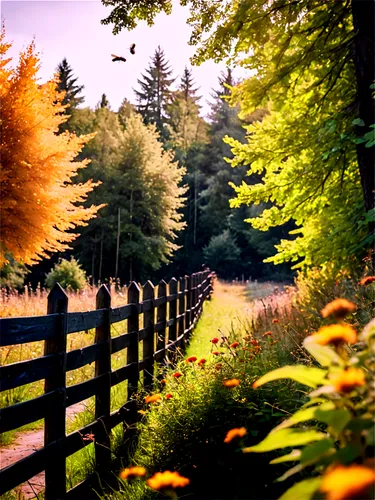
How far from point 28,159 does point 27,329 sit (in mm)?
9140

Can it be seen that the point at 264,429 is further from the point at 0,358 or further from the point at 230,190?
the point at 230,190

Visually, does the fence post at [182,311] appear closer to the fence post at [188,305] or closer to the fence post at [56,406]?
the fence post at [188,305]

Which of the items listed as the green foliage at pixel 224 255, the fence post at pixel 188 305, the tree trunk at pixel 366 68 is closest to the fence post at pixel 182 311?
the fence post at pixel 188 305

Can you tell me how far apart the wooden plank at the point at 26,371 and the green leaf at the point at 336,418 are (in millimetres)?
2206

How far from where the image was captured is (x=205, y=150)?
48938 millimetres

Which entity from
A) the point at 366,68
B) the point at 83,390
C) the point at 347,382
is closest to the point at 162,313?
the point at 83,390

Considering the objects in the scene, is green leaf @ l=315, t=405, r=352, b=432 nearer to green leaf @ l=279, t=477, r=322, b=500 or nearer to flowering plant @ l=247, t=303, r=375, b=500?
flowering plant @ l=247, t=303, r=375, b=500

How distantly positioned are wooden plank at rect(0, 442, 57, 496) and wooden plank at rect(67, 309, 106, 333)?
879 millimetres

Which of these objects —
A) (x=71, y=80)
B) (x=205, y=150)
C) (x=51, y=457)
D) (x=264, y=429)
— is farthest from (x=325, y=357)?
(x=205, y=150)

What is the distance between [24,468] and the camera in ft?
10.2

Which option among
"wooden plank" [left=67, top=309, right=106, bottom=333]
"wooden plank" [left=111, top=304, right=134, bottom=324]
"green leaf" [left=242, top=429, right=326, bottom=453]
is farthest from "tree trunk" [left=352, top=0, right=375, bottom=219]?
"green leaf" [left=242, top=429, right=326, bottom=453]

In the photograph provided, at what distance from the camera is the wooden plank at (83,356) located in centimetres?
379

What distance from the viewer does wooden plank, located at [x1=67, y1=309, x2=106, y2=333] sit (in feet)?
12.4

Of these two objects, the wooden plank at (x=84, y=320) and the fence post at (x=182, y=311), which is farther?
the fence post at (x=182, y=311)
